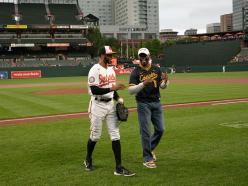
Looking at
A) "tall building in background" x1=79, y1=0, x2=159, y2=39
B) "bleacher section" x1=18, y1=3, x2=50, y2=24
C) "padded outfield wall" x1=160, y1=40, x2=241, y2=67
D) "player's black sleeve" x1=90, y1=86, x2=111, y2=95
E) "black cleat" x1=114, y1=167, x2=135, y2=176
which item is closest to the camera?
"black cleat" x1=114, y1=167, x2=135, y2=176

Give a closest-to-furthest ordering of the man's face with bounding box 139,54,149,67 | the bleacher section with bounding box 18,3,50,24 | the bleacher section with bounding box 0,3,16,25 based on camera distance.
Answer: the man's face with bounding box 139,54,149,67
the bleacher section with bounding box 0,3,16,25
the bleacher section with bounding box 18,3,50,24

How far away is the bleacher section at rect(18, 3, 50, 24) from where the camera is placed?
7474 centimetres

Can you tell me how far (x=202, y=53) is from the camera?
6662 centimetres

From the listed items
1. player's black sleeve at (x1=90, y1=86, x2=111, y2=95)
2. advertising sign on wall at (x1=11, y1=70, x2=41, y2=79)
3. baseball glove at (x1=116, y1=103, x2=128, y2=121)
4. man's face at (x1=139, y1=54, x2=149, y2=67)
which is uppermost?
man's face at (x1=139, y1=54, x2=149, y2=67)

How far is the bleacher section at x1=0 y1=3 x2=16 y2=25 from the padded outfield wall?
29490 mm

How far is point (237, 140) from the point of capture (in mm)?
8969

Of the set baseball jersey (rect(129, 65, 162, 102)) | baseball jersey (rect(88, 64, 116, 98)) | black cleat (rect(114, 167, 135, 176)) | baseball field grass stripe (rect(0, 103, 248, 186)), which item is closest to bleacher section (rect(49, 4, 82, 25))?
baseball field grass stripe (rect(0, 103, 248, 186))

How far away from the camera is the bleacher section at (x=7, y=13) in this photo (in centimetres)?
7256

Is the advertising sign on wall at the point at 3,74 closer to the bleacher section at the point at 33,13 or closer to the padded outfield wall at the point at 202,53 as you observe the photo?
the bleacher section at the point at 33,13

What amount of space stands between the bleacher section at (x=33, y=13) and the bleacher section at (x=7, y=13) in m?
1.64

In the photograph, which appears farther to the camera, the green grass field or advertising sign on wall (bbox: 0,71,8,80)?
advertising sign on wall (bbox: 0,71,8,80)

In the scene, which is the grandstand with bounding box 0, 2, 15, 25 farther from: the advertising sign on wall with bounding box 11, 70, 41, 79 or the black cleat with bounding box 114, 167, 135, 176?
the black cleat with bounding box 114, 167, 135, 176

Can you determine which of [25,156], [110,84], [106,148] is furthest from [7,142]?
[110,84]

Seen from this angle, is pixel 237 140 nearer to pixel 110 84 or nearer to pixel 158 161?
pixel 158 161
